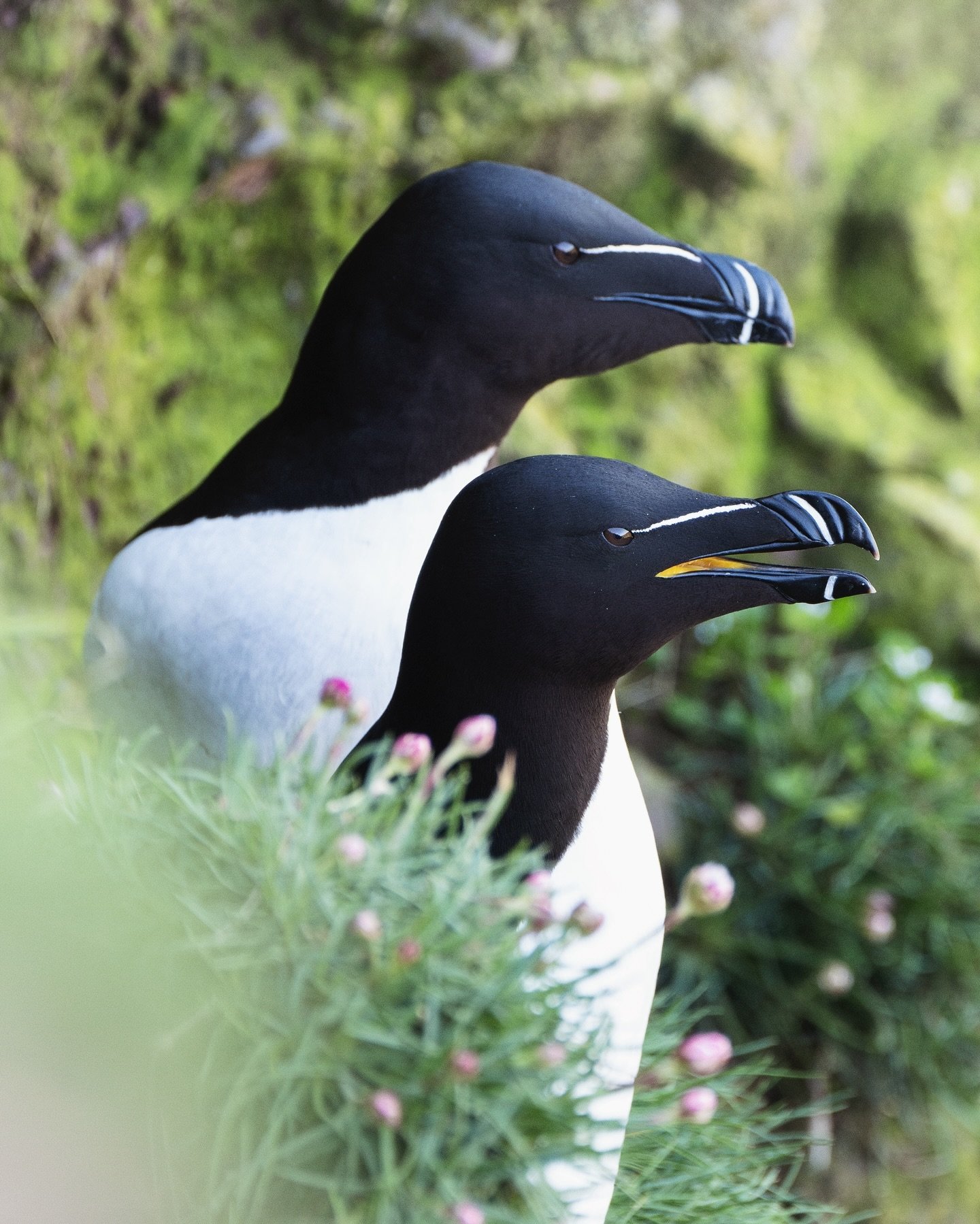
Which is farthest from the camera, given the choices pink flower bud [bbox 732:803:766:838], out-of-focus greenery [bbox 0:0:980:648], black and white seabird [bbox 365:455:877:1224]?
pink flower bud [bbox 732:803:766:838]

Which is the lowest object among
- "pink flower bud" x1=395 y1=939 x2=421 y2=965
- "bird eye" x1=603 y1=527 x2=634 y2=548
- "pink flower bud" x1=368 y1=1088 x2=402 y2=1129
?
"pink flower bud" x1=368 y1=1088 x2=402 y2=1129

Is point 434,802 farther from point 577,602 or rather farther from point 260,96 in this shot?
point 260,96

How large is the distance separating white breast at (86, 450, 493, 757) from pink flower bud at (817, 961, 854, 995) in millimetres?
1702

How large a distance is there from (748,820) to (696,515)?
2019mm

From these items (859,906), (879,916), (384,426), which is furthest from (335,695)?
(859,906)

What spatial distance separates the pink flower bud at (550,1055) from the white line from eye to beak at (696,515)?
0.72 m

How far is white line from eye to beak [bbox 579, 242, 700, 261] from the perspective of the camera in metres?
2.29

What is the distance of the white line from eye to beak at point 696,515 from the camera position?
175 cm

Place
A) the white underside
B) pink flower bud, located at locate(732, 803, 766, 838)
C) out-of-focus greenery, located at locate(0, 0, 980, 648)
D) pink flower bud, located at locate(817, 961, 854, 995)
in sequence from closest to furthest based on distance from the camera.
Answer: the white underside → pink flower bud, located at locate(817, 961, 854, 995) → out-of-focus greenery, located at locate(0, 0, 980, 648) → pink flower bud, located at locate(732, 803, 766, 838)

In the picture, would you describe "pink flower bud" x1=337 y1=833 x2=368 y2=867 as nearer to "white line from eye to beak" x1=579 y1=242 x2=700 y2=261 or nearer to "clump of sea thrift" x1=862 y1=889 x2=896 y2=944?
"white line from eye to beak" x1=579 y1=242 x2=700 y2=261

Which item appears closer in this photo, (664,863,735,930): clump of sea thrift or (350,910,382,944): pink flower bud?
(350,910,382,944): pink flower bud

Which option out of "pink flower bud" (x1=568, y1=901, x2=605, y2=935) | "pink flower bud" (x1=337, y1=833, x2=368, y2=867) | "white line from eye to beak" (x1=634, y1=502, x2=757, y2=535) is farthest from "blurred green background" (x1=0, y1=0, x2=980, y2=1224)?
"pink flower bud" (x1=568, y1=901, x2=605, y2=935)

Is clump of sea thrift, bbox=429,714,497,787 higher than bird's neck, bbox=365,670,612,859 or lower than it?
higher

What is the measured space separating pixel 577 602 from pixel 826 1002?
2.54 metres
